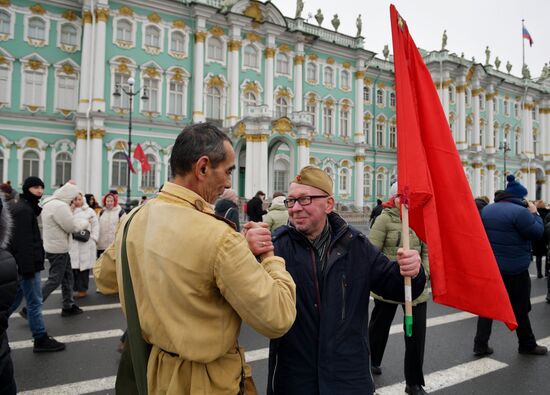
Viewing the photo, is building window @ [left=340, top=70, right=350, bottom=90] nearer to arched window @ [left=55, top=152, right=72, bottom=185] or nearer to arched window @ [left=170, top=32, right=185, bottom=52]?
arched window @ [left=170, top=32, right=185, bottom=52]

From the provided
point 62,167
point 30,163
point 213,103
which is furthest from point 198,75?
point 30,163

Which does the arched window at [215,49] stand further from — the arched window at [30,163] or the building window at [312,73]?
the arched window at [30,163]

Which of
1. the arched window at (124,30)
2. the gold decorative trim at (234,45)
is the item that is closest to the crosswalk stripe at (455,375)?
the arched window at (124,30)

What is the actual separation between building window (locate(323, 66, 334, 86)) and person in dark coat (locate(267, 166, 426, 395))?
3186cm

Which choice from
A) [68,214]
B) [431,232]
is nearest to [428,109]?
[431,232]

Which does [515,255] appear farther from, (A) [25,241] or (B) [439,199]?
(A) [25,241]

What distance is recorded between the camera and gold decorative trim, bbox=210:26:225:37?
26984 mm

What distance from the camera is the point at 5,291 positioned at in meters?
2.12

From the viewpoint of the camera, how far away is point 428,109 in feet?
8.45

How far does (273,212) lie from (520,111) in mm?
51002

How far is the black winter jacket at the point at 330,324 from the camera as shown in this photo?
7.66 ft

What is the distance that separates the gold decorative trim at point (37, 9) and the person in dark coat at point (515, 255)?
2591 cm

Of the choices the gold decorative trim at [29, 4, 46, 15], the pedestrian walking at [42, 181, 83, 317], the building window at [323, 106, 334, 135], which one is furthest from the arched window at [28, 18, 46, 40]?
the pedestrian walking at [42, 181, 83, 317]

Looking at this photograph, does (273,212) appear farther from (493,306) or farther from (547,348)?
(493,306)
